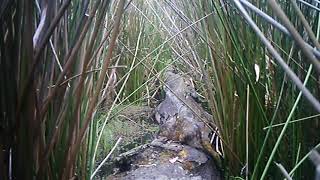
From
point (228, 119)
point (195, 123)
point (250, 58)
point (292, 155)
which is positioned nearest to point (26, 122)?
point (292, 155)

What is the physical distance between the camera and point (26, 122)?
50 centimetres

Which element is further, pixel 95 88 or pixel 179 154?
pixel 179 154

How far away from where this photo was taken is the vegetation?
1.64 feet

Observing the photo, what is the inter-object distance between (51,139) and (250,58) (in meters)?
0.61

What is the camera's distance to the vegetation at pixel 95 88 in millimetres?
499

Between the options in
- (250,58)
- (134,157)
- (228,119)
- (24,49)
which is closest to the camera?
(24,49)

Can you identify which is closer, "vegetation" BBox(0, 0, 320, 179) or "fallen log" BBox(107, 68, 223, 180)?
"vegetation" BBox(0, 0, 320, 179)

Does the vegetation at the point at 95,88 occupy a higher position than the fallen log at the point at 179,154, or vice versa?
the vegetation at the point at 95,88

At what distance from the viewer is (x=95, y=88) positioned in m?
0.79

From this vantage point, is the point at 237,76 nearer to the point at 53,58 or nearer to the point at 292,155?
the point at 292,155

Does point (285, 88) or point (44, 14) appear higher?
point (44, 14)

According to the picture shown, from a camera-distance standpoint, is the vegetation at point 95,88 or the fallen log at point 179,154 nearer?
the vegetation at point 95,88

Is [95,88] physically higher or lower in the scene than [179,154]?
higher

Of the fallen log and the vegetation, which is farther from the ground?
the vegetation
